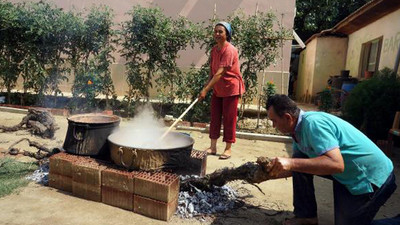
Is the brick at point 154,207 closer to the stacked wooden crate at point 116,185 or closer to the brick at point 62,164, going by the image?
the stacked wooden crate at point 116,185

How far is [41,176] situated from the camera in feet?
12.2

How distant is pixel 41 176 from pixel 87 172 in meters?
0.91

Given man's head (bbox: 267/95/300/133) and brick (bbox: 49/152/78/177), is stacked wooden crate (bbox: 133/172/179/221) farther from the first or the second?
man's head (bbox: 267/95/300/133)

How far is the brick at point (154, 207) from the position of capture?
289cm

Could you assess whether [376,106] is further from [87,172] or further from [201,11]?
[201,11]

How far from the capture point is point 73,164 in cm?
331

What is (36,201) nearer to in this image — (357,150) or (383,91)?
(357,150)

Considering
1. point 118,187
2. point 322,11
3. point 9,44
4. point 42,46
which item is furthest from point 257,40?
point 322,11

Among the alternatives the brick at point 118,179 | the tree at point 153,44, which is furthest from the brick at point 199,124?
the brick at point 118,179

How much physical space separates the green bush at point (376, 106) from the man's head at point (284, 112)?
447 centimetres

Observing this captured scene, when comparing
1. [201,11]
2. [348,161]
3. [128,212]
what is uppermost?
[201,11]

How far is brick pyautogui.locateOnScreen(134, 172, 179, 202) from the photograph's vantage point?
287 centimetres

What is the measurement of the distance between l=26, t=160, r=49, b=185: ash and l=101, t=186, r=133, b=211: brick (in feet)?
3.00

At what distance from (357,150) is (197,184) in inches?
65.0
